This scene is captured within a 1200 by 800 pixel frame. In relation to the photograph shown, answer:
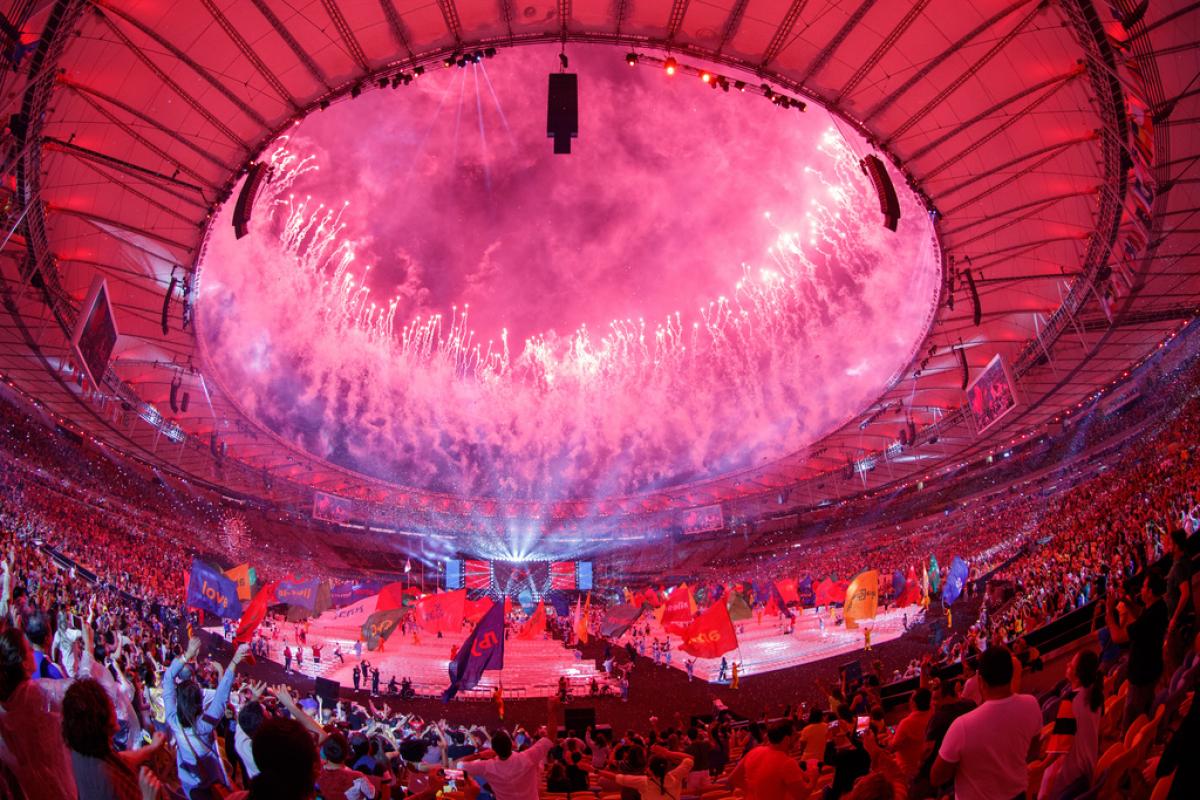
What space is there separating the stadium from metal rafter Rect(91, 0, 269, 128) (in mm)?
96

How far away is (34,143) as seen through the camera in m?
16.5

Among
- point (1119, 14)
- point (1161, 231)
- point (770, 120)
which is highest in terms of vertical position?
point (770, 120)

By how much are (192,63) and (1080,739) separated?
824 inches

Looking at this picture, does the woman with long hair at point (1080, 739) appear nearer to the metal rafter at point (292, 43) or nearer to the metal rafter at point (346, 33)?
the metal rafter at point (346, 33)

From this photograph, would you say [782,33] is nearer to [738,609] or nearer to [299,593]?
[738,609]

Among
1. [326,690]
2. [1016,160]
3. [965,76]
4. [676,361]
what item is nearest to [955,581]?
[1016,160]

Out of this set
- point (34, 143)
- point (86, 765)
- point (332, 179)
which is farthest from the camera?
point (332, 179)

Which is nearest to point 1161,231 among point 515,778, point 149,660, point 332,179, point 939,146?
point 939,146

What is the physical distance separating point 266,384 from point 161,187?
26485 mm

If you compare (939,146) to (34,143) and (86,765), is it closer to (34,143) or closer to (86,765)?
(34,143)

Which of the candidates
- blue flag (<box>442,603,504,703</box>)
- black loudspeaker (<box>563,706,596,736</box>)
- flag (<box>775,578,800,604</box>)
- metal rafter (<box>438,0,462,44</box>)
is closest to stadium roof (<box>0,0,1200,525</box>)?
metal rafter (<box>438,0,462,44</box>)

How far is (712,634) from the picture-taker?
1734 centimetres

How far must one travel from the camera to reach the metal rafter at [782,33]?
18.2 meters

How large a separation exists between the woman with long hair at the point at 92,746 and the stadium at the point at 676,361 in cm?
2
